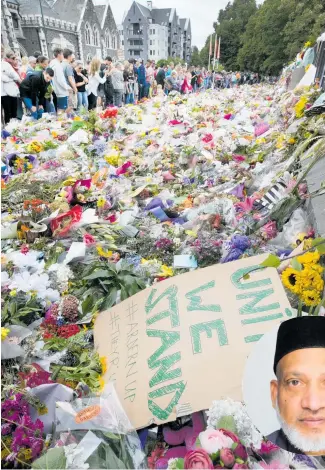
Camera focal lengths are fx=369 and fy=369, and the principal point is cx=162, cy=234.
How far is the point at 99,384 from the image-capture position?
186 centimetres

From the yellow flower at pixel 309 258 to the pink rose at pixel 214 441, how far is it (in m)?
0.90

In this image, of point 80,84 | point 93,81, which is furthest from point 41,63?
point 93,81

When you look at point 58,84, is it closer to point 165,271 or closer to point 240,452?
point 165,271

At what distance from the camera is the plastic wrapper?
1.46 meters

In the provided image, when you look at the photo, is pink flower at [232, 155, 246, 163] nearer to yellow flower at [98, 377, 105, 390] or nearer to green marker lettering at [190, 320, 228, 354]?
green marker lettering at [190, 320, 228, 354]

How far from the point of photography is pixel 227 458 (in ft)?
4.24

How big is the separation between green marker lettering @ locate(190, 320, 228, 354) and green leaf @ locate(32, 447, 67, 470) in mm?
711

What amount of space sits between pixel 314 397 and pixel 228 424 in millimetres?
365

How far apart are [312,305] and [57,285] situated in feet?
5.55

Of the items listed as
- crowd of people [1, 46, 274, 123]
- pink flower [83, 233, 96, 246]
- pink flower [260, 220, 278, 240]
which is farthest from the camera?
crowd of people [1, 46, 274, 123]

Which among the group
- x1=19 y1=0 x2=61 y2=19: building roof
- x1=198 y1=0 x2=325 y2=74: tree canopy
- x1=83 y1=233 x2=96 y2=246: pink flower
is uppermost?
x1=19 y1=0 x2=61 y2=19: building roof

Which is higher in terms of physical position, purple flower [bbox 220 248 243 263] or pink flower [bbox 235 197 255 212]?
pink flower [bbox 235 197 255 212]

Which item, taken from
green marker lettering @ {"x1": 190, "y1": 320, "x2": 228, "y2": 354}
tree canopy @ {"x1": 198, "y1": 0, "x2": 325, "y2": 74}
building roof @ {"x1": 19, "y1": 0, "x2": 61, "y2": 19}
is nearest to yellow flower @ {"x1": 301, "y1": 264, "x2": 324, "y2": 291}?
green marker lettering @ {"x1": 190, "y1": 320, "x2": 228, "y2": 354}

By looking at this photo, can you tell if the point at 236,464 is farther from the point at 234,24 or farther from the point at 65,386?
the point at 234,24
